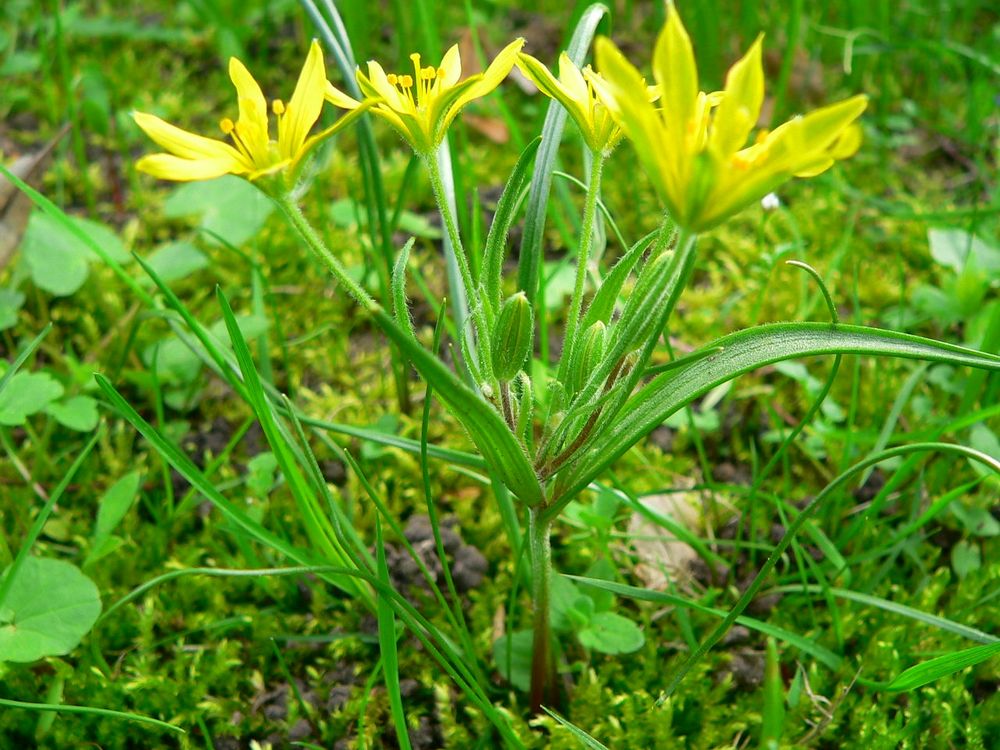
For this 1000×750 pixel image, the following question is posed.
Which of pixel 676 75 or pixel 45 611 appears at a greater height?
pixel 676 75

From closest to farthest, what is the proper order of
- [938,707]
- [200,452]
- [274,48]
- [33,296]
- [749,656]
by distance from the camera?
[938,707] < [749,656] < [200,452] < [33,296] < [274,48]

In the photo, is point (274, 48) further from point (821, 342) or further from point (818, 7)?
point (821, 342)

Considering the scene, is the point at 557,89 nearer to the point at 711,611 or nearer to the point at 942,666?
the point at 711,611

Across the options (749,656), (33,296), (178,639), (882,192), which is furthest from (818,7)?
(178,639)

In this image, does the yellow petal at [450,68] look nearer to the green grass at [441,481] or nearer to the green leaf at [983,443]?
the green grass at [441,481]

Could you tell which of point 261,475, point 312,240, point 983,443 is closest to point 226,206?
point 261,475

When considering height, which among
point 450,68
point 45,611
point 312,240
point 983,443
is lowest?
point 45,611

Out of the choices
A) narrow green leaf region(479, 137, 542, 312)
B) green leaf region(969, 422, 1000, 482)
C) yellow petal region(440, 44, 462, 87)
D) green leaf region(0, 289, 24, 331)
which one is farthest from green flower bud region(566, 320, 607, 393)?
green leaf region(0, 289, 24, 331)
